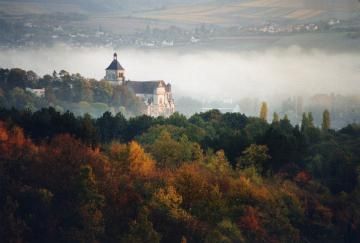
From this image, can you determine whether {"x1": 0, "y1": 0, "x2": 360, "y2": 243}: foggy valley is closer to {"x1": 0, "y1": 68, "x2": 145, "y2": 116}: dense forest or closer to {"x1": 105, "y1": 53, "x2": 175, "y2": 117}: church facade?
{"x1": 0, "y1": 68, "x2": 145, "y2": 116}: dense forest

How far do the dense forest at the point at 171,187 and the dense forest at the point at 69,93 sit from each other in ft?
132

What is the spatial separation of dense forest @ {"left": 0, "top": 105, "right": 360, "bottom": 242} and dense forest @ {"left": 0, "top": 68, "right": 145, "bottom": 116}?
4027 cm

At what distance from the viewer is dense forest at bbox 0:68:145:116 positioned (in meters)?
85.2

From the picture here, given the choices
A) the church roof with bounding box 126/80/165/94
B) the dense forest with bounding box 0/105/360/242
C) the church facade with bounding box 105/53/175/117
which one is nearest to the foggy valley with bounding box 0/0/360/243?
the dense forest with bounding box 0/105/360/242

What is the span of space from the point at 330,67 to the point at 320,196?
56600 millimetres

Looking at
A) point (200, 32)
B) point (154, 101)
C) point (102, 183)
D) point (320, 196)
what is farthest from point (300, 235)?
point (200, 32)

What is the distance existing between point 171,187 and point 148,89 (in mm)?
84894

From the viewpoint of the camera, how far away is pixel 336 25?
94250 mm

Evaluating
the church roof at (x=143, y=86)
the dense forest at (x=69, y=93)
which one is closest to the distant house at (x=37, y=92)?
the dense forest at (x=69, y=93)

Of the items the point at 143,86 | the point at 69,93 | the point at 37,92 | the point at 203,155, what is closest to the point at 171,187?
the point at 203,155

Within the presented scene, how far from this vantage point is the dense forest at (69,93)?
280 ft

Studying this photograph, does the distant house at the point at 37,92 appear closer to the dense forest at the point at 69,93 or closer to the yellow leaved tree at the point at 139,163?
the dense forest at the point at 69,93

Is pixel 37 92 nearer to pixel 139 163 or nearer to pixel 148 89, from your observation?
pixel 148 89

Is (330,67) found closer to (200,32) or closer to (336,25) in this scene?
(336,25)
